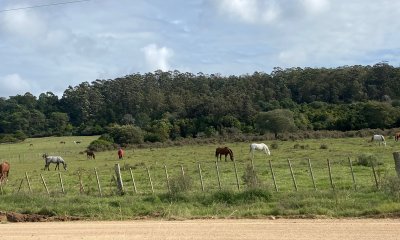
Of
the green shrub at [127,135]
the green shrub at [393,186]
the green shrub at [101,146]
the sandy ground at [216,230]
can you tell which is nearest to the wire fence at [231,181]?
the green shrub at [393,186]

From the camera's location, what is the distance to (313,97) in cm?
10631

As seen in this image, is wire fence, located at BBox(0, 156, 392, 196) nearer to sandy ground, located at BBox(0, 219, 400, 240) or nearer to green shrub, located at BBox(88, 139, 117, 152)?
sandy ground, located at BBox(0, 219, 400, 240)

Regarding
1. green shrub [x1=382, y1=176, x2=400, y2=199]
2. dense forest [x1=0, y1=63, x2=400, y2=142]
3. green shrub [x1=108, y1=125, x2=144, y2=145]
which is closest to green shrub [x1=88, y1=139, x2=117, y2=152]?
green shrub [x1=108, y1=125, x2=144, y2=145]

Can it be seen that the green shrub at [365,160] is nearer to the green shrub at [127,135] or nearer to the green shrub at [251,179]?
the green shrub at [251,179]

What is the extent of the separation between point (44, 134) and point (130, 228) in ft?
332

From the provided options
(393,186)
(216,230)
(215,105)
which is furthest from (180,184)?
(215,105)

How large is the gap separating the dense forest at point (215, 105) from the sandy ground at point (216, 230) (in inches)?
2515

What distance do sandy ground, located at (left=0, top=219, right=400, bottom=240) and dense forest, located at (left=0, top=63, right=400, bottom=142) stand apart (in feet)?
210

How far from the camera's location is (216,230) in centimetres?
1284

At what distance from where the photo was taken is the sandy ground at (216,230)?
1180cm

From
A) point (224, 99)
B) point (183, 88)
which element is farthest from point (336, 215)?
point (183, 88)

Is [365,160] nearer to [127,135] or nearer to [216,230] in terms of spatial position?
[216,230]

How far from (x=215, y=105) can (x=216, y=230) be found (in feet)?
292

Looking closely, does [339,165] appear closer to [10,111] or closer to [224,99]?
[224,99]
